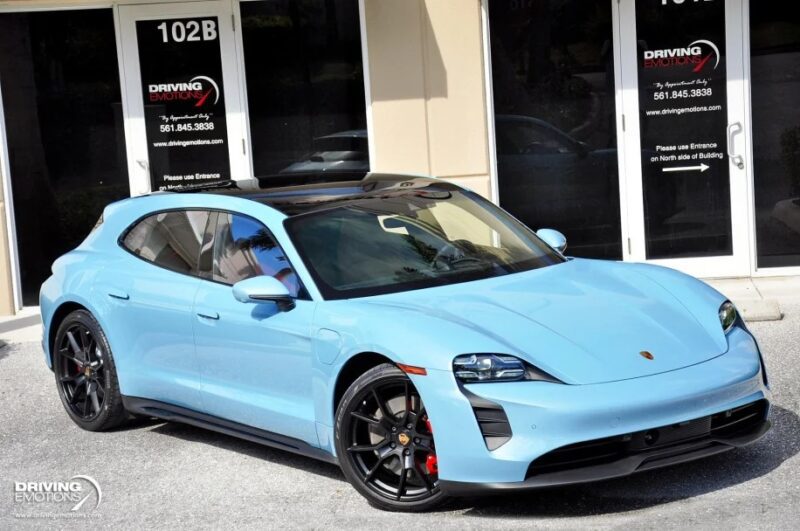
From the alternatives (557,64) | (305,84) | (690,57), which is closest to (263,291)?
(305,84)

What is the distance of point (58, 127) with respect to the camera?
11430 mm

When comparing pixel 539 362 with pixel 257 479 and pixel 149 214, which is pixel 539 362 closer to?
pixel 257 479

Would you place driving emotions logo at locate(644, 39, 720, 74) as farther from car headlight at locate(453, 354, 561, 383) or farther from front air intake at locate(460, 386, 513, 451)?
front air intake at locate(460, 386, 513, 451)

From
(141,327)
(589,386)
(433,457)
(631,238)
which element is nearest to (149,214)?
(141,327)

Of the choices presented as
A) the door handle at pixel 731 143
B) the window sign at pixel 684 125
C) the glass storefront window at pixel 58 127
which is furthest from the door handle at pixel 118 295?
the door handle at pixel 731 143

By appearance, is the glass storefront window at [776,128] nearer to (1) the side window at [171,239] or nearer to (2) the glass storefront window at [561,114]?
(2) the glass storefront window at [561,114]

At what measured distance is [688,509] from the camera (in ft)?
17.0

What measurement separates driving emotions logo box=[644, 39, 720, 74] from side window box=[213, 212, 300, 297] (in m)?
5.51

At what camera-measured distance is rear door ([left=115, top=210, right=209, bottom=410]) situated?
6531mm

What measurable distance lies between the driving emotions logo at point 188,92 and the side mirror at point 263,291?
5815mm

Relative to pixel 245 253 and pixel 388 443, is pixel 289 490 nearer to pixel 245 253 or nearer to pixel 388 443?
pixel 388 443

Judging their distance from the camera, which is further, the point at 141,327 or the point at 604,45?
the point at 604,45

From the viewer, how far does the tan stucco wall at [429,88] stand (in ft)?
35.8

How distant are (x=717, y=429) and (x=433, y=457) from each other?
4.14 feet
